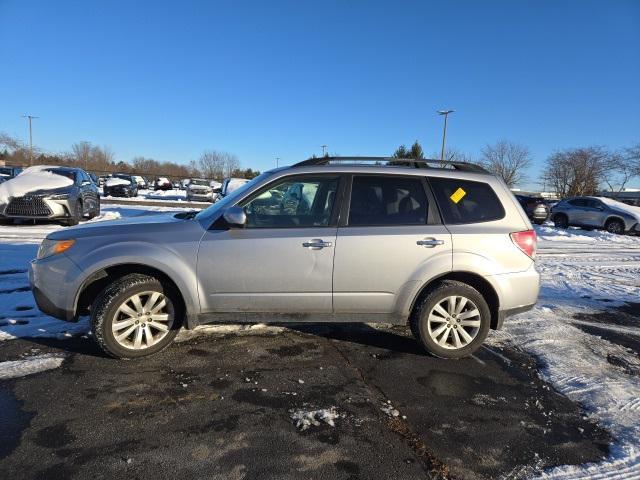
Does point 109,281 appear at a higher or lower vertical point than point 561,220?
lower

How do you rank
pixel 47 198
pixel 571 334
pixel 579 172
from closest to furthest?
1. pixel 571 334
2. pixel 47 198
3. pixel 579 172

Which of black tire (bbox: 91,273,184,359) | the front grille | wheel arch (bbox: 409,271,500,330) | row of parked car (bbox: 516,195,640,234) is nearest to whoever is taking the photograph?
black tire (bbox: 91,273,184,359)

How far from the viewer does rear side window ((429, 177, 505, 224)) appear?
3922 millimetres

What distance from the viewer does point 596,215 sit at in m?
18.5

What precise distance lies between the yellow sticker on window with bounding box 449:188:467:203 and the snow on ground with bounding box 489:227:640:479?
1.63 meters

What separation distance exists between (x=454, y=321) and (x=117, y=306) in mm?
3049

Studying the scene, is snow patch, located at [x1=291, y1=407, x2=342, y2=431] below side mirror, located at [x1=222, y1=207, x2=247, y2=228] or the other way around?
below

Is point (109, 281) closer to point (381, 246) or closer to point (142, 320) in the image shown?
point (142, 320)

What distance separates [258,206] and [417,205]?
4.93 ft

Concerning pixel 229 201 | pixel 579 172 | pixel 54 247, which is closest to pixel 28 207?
pixel 54 247

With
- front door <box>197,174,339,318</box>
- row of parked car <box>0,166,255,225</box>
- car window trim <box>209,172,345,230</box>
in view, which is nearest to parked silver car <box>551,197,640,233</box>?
row of parked car <box>0,166,255,225</box>

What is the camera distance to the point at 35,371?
3418 millimetres

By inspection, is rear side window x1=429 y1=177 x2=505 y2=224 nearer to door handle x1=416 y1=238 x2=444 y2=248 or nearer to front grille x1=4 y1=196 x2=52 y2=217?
door handle x1=416 y1=238 x2=444 y2=248

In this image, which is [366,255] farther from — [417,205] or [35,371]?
[35,371]
